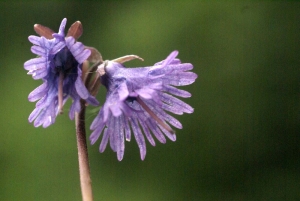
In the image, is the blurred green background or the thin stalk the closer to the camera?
the thin stalk

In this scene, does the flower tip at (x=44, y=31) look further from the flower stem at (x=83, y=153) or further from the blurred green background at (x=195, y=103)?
the blurred green background at (x=195, y=103)

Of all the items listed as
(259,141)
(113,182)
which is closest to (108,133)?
(113,182)

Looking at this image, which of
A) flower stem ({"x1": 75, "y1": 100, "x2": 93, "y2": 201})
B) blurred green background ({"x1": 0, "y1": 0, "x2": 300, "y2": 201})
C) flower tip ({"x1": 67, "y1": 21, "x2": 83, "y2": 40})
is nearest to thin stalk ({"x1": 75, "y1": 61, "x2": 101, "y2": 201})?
flower stem ({"x1": 75, "y1": 100, "x2": 93, "y2": 201})

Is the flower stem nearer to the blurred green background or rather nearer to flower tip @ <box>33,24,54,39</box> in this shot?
flower tip @ <box>33,24,54,39</box>

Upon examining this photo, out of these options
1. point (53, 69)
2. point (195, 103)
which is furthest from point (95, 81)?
point (195, 103)

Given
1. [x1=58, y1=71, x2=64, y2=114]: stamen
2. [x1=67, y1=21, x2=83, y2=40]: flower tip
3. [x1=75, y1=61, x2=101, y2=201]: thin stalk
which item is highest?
[x1=67, y1=21, x2=83, y2=40]: flower tip

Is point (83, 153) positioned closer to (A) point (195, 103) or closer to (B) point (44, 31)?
(B) point (44, 31)
